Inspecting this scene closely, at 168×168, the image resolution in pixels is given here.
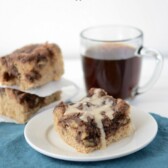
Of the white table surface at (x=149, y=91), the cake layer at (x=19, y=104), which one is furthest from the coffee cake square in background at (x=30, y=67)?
the white table surface at (x=149, y=91)

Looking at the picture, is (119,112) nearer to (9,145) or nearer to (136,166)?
(136,166)

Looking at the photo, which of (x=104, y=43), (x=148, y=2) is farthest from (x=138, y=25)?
(x=104, y=43)

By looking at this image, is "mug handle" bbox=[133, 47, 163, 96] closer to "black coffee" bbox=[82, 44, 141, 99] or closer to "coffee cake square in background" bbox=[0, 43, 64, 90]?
"black coffee" bbox=[82, 44, 141, 99]

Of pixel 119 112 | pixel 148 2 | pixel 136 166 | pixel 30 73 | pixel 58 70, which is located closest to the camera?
pixel 136 166

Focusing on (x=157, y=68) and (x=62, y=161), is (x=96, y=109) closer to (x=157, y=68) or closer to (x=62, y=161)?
(x=62, y=161)

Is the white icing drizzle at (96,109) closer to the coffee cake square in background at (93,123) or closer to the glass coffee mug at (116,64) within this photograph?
the coffee cake square in background at (93,123)

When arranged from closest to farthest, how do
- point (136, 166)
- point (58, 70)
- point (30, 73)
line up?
point (136, 166) → point (30, 73) → point (58, 70)

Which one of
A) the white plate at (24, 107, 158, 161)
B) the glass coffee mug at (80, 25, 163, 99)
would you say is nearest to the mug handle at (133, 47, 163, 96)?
the glass coffee mug at (80, 25, 163, 99)

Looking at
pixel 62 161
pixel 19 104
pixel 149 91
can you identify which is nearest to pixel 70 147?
pixel 62 161
